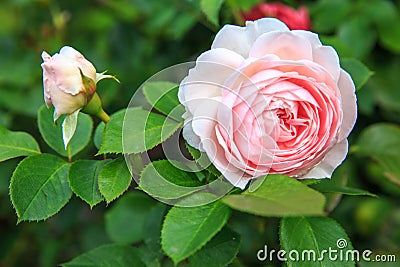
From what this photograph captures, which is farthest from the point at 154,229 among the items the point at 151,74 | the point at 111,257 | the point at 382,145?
the point at 151,74

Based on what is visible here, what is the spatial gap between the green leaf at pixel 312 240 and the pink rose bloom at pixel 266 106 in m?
0.06

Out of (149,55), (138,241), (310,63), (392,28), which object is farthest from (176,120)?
(149,55)

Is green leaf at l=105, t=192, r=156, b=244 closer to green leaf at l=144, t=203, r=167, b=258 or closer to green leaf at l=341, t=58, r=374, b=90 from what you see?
green leaf at l=144, t=203, r=167, b=258

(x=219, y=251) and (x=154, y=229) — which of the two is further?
(x=154, y=229)

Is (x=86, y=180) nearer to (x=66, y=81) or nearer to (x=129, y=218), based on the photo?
(x=66, y=81)

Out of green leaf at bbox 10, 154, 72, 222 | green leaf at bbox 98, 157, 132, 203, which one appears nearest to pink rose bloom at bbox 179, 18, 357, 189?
green leaf at bbox 98, 157, 132, 203

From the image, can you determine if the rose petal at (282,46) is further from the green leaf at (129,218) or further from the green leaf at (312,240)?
the green leaf at (129,218)

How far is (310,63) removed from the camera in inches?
28.4

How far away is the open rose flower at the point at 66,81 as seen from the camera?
0.71 meters

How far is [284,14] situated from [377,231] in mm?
644

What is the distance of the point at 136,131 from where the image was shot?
773 mm

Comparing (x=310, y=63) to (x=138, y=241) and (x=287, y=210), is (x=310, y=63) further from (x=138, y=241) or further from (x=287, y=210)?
(x=138, y=241)

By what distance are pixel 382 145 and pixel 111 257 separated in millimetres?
657

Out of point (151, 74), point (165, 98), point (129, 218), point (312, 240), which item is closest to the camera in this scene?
point (312, 240)
